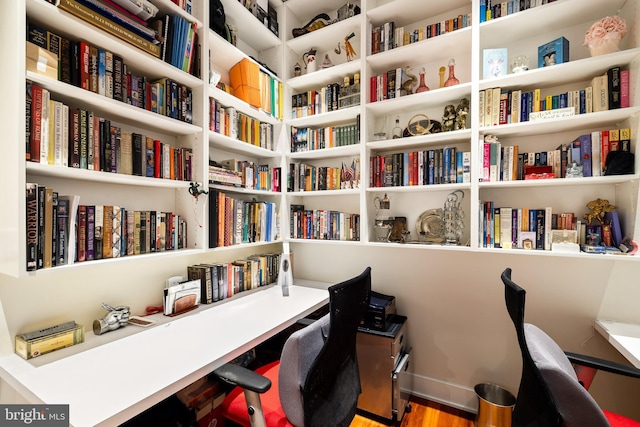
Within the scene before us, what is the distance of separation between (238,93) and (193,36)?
0.45m

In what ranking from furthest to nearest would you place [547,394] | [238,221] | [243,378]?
[238,221], [243,378], [547,394]

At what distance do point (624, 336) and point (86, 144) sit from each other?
268cm

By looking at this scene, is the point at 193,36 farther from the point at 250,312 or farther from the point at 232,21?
the point at 250,312

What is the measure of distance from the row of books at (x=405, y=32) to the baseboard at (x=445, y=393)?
7.77 feet

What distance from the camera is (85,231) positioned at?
124cm

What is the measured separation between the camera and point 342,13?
7.00ft

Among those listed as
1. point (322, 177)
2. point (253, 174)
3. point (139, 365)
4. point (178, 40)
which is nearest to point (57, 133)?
point (178, 40)

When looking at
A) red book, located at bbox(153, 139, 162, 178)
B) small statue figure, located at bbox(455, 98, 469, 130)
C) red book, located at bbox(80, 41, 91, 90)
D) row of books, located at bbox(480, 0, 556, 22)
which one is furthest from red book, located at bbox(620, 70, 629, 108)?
red book, located at bbox(80, 41, 91, 90)

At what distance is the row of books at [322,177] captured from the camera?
2.14 meters

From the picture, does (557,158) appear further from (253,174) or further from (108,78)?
(108,78)

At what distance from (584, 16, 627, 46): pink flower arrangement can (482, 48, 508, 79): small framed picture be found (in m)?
0.38

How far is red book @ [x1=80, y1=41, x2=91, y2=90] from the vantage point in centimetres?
121

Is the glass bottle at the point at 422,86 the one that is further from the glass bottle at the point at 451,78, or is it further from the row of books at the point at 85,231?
the row of books at the point at 85,231

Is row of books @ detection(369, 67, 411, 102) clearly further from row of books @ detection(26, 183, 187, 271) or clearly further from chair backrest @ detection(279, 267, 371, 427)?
row of books @ detection(26, 183, 187, 271)
